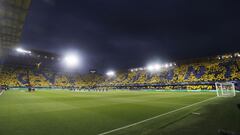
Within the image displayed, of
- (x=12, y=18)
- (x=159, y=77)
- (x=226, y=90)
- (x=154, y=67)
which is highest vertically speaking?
(x=154, y=67)

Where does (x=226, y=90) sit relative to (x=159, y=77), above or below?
below

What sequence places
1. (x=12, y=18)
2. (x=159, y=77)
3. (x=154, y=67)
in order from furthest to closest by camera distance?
(x=154, y=67), (x=159, y=77), (x=12, y=18)

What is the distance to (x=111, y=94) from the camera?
3791 cm

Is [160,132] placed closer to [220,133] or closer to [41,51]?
[220,133]

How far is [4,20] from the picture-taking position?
1116 centimetres

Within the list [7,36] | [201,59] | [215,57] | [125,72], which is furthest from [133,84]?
[7,36]

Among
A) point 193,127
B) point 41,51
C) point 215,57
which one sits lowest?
point 193,127

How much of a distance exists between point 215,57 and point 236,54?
7184 millimetres

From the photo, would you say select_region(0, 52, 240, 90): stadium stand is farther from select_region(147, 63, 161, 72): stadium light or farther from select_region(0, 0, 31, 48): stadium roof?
select_region(0, 0, 31, 48): stadium roof

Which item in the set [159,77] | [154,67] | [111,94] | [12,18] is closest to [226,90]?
[111,94]

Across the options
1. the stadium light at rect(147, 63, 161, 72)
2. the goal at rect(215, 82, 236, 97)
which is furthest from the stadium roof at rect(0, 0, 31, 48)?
the stadium light at rect(147, 63, 161, 72)

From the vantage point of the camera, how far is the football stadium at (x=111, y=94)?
803 cm

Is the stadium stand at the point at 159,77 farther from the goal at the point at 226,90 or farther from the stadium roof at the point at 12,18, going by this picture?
the stadium roof at the point at 12,18

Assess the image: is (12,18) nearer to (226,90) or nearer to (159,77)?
(226,90)
